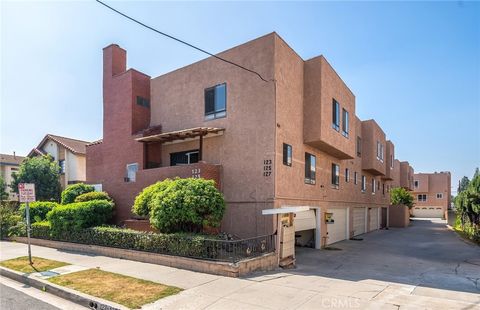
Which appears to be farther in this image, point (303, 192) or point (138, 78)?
point (138, 78)

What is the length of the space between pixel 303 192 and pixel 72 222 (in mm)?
11069

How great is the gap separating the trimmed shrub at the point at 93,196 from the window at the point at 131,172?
136 cm

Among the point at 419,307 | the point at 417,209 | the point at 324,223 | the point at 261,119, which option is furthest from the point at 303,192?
the point at 417,209

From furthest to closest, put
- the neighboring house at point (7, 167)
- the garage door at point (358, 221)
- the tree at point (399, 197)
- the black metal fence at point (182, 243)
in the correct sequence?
the tree at point (399, 197), the neighboring house at point (7, 167), the garage door at point (358, 221), the black metal fence at point (182, 243)

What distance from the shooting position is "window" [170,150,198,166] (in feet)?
53.7

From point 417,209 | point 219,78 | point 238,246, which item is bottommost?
point 417,209

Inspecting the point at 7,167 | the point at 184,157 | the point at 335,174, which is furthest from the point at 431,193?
the point at 7,167

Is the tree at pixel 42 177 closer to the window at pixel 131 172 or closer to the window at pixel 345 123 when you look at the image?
the window at pixel 131 172

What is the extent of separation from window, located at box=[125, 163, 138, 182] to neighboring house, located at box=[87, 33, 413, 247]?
56 mm

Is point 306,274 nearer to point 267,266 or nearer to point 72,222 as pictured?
point 267,266

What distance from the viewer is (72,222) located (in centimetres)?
1502

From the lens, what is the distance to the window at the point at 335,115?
58.1 ft

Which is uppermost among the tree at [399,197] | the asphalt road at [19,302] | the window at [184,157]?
the window at [184,157]

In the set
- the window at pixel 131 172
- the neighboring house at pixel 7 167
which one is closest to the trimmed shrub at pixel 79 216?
the window at pixel 131 172
